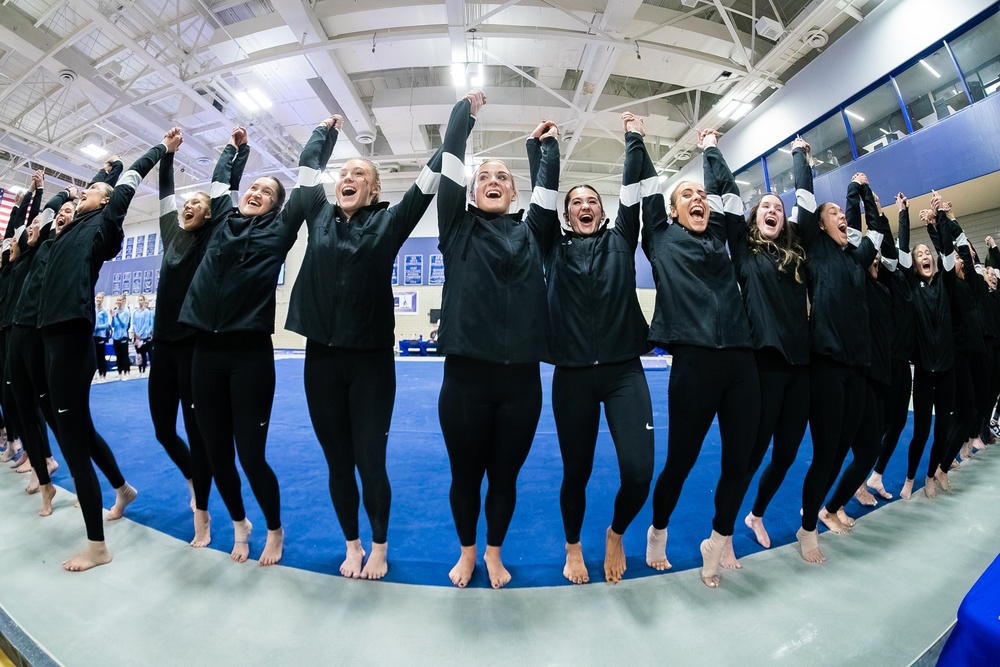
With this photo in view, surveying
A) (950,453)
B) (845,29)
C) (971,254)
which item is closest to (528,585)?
(950,453)

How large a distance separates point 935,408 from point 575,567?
3016mm

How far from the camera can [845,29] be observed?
898cm

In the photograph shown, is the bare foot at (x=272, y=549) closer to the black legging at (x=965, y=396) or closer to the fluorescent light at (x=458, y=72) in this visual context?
the black legging at (x=965, y=396)

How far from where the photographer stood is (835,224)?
2.32 m

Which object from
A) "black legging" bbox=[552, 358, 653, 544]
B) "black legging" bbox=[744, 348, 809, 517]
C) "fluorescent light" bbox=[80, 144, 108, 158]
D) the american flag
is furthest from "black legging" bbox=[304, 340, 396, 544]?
"fluorescent light" bbox=[80, 144, 108, 158]

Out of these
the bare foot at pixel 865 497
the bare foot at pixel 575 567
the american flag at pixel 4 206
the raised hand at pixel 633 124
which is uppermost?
the american flag at pixel 4 206

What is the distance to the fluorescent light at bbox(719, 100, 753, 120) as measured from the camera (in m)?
10.0

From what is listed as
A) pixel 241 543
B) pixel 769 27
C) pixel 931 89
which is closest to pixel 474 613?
pixel 241 543

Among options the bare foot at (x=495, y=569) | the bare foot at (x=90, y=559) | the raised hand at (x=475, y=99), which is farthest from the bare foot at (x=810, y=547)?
the bare foot at (x=90, y=559)

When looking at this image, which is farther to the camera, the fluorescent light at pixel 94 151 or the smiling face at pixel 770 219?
the fluorescent light at pixel 94 151

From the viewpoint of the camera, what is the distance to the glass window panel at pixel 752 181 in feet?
35.4

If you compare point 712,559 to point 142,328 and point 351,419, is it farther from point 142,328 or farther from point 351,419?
point 142,328

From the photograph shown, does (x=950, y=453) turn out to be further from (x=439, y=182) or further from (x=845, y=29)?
(x=845, y=29)

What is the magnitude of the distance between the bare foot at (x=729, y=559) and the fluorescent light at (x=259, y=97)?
11305 millimetres
